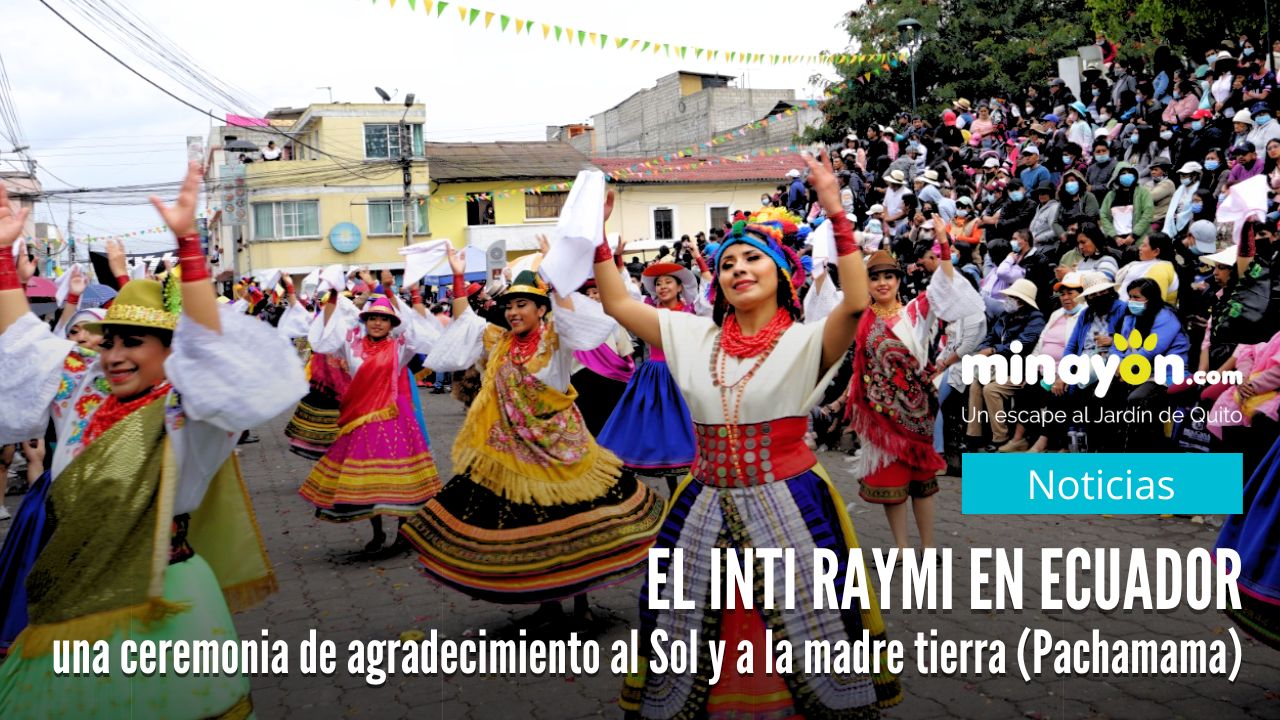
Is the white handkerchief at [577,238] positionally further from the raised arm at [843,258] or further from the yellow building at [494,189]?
the yellow building at [494,189]

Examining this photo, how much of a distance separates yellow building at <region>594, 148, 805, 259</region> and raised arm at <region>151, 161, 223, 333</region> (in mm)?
39396

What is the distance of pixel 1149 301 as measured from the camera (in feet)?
29.8

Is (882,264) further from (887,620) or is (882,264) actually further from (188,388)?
(188,388)

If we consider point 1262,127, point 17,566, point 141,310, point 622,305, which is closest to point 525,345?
point 622,305

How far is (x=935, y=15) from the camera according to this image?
28.8 metres

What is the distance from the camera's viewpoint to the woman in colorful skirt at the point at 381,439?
7711 mm

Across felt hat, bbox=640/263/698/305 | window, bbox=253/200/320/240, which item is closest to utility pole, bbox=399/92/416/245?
window, bbox=253/200/320/240

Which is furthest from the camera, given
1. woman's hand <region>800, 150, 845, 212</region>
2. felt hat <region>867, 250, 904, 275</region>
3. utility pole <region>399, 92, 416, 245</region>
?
utility pole <region>399, 92, 416, 245</region>

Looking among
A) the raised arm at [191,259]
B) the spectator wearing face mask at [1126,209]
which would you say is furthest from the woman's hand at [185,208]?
the spectator wearing face mask at [1126,209]

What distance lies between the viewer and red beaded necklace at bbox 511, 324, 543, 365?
5957mm

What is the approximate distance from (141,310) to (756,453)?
76.5 inches

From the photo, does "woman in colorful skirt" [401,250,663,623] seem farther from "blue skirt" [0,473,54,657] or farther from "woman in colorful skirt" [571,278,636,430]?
"woman in colorful skirt" [571,278,636,430]

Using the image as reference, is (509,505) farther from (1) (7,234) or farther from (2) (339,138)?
(2) (339,138)

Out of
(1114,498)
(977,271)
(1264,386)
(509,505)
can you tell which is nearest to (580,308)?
(509,505)
